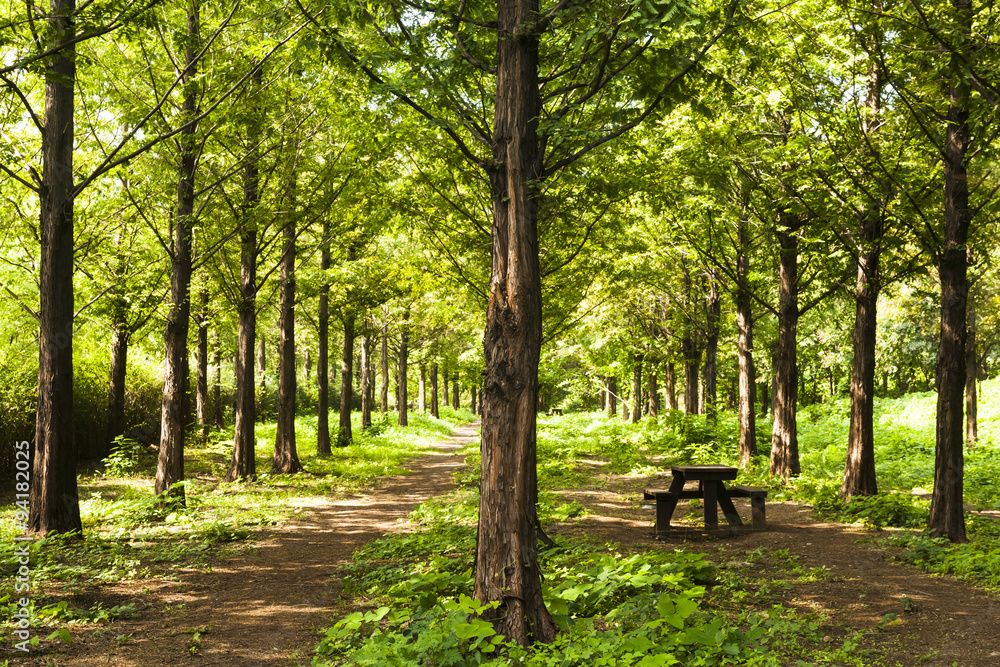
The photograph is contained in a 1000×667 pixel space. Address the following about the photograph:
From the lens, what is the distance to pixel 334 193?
43.4 ft

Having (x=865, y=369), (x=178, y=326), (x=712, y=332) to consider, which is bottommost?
(x=865, y=369)

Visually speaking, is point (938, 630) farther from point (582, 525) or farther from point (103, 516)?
point (103, 516)

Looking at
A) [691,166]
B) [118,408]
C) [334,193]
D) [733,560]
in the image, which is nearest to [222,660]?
[733,560]

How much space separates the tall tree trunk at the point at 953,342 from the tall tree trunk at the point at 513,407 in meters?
6.07

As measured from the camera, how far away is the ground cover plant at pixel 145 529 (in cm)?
591

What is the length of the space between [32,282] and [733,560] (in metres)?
17.9

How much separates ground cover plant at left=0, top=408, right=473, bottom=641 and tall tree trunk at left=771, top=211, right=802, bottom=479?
9005mm

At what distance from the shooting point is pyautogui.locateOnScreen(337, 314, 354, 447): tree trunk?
64.4ft

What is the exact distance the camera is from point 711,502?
9.38m

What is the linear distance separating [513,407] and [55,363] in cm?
640

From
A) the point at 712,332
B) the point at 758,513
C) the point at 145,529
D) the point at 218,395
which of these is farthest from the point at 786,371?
the point at 218,395

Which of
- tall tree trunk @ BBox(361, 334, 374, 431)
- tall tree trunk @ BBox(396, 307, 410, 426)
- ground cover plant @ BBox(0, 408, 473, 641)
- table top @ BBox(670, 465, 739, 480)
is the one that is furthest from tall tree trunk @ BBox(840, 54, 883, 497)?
tall tree trunk @ BBox(396, 307, 410, 426)

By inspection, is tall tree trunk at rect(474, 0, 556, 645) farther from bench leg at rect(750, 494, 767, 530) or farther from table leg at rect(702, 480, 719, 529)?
bench leg at rect(750, 494, 767, 530)

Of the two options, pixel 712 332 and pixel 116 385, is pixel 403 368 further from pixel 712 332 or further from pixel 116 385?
pixel 712 332
